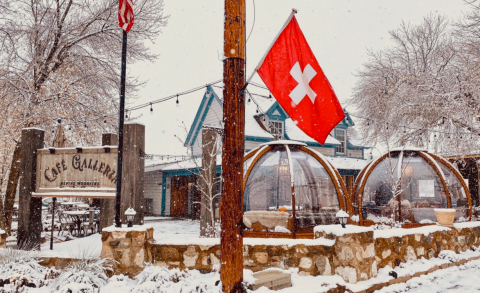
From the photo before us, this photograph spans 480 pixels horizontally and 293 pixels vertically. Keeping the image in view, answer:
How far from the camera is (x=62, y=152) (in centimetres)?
782

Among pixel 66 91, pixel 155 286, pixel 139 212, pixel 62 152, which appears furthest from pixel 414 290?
pixel 66 91

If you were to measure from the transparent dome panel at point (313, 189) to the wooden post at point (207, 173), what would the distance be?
223cm

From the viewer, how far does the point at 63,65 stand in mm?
11977

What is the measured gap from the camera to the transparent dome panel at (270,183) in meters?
9.78

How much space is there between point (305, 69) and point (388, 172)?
8762 millimetres

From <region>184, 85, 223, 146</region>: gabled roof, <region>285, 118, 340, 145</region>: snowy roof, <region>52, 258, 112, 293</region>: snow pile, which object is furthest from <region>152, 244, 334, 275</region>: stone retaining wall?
<region>285, 118, 340, 145</region>: snowy roof

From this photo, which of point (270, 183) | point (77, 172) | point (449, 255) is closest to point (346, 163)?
point (270, 183)

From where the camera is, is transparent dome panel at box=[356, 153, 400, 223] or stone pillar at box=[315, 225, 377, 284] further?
transparent dome panel at box=[356, 153, 400, 223]

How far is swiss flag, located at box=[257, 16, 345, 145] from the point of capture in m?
4.21

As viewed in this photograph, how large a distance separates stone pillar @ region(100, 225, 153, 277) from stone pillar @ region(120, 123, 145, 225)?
85 cm

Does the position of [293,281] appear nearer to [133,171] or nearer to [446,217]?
[133,171]

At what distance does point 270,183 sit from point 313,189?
1222 millimetres

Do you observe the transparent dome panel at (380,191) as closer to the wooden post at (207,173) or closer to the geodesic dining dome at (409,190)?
the geodesic dining dome at (409,190)

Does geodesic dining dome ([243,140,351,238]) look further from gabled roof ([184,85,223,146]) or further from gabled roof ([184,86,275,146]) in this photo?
gabled roof ([184,85,223,146])
